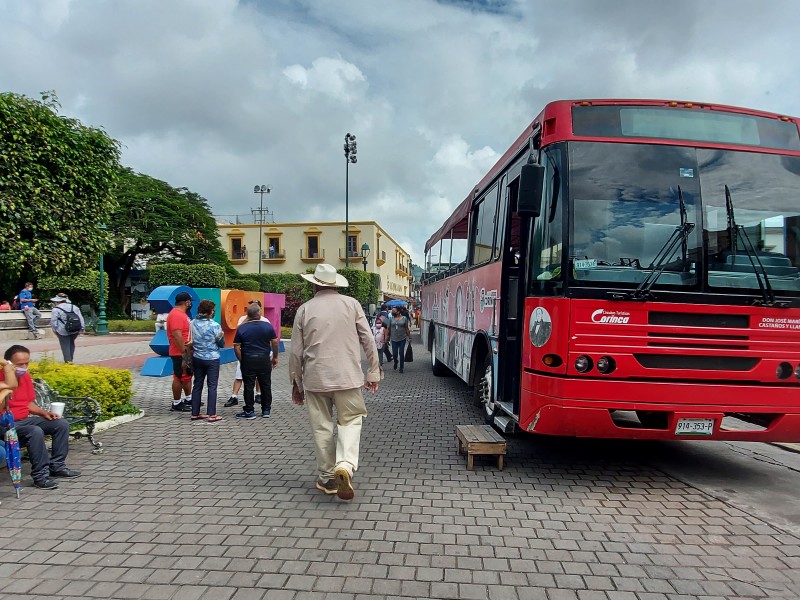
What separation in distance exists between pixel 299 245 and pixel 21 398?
54.6 metres

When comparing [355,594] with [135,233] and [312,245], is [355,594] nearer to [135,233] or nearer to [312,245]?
[135,233]

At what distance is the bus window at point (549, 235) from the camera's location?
479cm

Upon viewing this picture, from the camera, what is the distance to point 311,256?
57688 millimetres

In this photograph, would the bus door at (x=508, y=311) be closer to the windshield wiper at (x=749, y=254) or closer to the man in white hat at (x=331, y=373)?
the man in white hat at (x=331, y=373)

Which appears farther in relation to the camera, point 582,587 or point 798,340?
point 798,340

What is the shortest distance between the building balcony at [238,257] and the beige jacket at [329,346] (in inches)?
2254

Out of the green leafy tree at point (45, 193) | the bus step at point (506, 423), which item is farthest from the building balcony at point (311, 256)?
the bus step at point (506, 423)

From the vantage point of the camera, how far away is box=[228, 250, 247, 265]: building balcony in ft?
195

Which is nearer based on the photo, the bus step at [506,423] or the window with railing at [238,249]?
the bus step at [506,423]

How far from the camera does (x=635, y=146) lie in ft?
16.0

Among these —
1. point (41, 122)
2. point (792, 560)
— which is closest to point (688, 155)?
point (792, 560)

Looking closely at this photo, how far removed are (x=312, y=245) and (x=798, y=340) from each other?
55.2 m

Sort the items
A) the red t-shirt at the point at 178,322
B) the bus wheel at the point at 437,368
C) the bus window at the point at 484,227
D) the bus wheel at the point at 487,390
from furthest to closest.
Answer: the bus wheel at the point at 437,368 → the red t-shirt at the point at 178,322 → the bus window at the point at 484,227 → the bus wheel at the point at 487,390

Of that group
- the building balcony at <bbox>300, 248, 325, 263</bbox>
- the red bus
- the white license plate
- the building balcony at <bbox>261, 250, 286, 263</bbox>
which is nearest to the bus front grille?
the red bus
